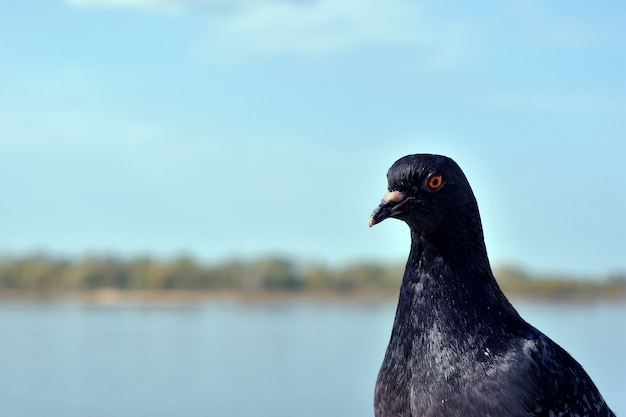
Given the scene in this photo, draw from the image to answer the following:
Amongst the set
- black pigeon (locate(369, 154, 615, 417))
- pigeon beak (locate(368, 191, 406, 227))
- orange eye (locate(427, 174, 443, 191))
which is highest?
orange eye (locate(427, 174, 443, 191))

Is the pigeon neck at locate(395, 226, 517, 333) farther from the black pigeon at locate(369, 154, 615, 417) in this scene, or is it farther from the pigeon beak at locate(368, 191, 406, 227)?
the pigeon beak at locate(368, 191, 406, 227)

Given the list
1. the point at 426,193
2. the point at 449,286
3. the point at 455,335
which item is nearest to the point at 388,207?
the point at 426,193

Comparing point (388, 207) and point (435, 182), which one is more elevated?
point (435, 182)

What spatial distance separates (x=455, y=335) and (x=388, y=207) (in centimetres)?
87

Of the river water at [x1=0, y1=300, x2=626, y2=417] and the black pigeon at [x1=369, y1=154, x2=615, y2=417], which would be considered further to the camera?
the river water at [x1=0, y1=300, x2=626, y2=417]

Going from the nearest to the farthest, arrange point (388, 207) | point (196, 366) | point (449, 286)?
1. point (388, 207)
2. point (449, 286)
3. point (196, 366)

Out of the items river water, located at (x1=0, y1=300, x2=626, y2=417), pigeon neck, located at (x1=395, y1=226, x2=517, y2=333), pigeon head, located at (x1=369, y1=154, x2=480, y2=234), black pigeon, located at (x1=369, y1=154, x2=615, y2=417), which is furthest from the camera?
river water, located at (x1=0, y1=300, x2=626, y2=417)

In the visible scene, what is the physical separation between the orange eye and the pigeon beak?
18 cm

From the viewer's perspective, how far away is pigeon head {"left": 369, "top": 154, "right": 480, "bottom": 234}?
5.62m

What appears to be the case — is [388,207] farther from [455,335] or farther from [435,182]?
[455,335]

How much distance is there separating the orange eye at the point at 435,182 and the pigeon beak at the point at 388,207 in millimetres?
183

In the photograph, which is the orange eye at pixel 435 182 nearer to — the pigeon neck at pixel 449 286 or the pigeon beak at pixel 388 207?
the pigeon beak at pixel 388 207

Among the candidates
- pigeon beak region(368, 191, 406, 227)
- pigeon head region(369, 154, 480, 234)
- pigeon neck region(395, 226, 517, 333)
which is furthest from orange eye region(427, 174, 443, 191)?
pigeon neck region(395, 226, 517, 333)

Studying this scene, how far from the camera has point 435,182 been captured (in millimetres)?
5637
